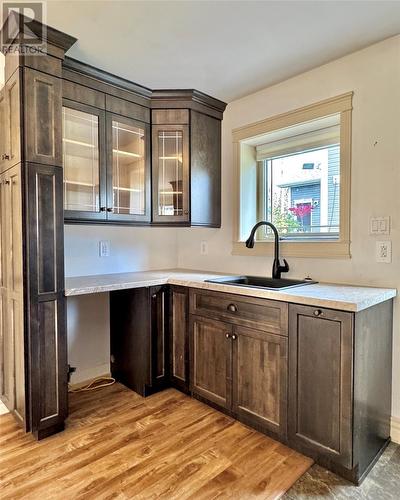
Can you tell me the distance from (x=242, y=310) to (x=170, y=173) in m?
1.34

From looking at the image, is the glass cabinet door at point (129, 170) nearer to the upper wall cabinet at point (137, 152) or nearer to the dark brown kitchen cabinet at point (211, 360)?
the upper wall cabinet at point (137, 152)

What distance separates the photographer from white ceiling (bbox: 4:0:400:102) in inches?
65.9

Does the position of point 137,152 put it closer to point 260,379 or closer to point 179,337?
point 179,337

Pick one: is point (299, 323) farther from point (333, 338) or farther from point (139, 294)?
point (139, 294)

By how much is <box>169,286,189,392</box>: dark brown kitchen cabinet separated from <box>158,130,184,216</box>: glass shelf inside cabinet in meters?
0.69

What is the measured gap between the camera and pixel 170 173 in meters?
2.75

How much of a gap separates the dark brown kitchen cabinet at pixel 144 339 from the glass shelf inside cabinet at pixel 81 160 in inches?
30.1

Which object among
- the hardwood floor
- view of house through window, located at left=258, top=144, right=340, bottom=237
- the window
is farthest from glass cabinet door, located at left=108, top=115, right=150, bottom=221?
the hardwood floor

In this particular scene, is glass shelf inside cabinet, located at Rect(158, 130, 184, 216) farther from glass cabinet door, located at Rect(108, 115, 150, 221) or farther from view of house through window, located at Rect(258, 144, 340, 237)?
view of house through window, located at Rect(258, 144, 340, 237)

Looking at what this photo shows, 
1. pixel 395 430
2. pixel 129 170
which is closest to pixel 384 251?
pixel 395 430

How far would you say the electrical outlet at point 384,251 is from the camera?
197 centimetres

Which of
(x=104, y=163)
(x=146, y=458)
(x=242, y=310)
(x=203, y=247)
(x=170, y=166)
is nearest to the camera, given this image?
(x=146, y=458)

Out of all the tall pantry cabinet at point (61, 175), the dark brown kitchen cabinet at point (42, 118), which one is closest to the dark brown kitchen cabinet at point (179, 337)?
the tall pantry cabinet at point (61, 175)

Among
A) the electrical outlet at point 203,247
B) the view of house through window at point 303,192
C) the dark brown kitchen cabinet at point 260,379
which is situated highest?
the view of house through window at point 303,192
